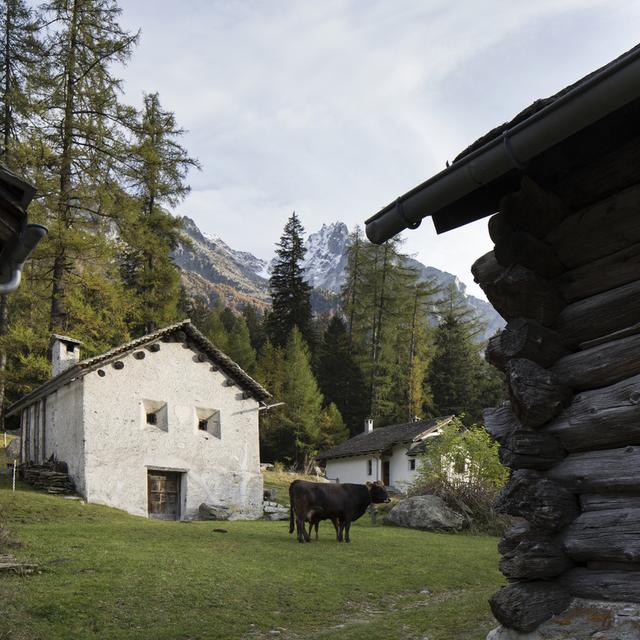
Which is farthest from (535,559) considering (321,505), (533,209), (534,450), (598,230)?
(321,505)

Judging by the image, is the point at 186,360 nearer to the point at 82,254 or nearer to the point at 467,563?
the point at 82,254

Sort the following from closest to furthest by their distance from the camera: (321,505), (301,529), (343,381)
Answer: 1. (301,529)
2. (321,505)
3. (343,381)

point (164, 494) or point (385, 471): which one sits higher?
point (164, 494)

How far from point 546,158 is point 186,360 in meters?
21.0

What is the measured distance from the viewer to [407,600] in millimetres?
9219

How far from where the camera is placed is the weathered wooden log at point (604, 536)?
4.05 m

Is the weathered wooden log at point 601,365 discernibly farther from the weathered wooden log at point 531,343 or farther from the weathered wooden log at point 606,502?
the weathered wooden log at point 606,502

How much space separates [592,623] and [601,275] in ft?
7.36

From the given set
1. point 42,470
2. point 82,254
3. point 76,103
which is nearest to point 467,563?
point 42,470

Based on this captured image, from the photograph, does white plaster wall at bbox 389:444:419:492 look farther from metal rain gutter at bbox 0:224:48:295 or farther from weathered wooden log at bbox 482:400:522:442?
metal rain gutter at bbox 0:224:48:295

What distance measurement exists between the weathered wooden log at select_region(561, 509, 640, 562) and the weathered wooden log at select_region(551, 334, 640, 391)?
2.75ft

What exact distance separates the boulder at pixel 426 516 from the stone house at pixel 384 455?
16.9 meters

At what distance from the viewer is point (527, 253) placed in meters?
4.74

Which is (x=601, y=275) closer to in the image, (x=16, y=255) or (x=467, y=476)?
(x=16, y=255)
